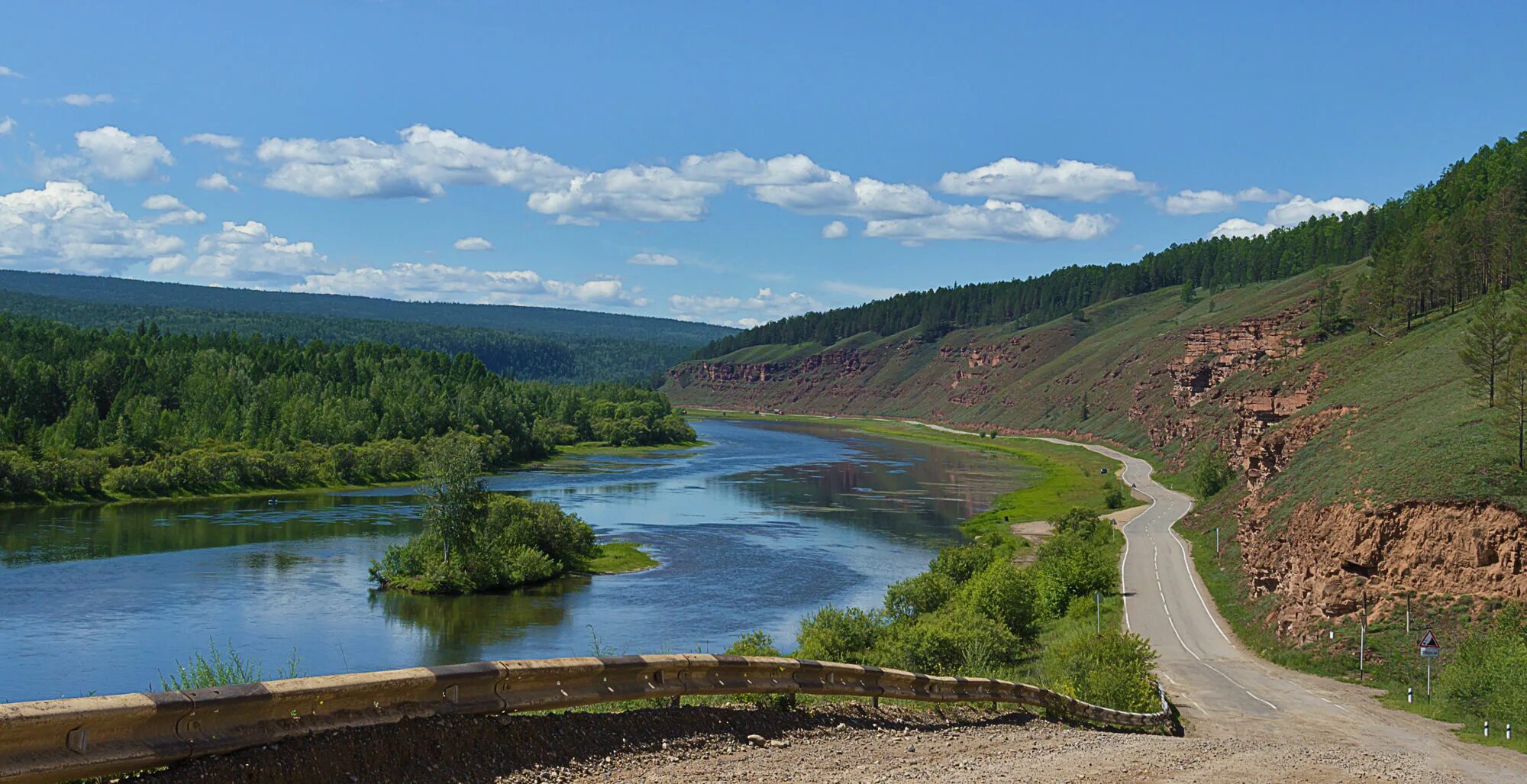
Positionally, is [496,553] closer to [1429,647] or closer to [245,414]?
[1429,647]

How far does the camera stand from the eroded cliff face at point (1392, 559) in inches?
1503

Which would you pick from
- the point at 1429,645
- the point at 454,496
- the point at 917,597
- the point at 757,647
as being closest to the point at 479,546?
the point at 454,496

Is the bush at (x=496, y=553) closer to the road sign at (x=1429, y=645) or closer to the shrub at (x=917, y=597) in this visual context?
the shrub at (x=917, y=597)

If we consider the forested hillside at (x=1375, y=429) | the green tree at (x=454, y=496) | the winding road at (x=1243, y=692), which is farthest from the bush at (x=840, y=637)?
the green tree at (x=454, y=496)

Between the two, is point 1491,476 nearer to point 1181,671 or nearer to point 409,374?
point 1181,671

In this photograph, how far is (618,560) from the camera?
214 ft

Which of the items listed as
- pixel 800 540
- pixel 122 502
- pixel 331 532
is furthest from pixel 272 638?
pixel 122 502

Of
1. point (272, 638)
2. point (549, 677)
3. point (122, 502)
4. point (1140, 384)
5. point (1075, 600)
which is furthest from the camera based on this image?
point (1140, 384)

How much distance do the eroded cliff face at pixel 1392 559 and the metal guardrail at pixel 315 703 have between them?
32.8 metres

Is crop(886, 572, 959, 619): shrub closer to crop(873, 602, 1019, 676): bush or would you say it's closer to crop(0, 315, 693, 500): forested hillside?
crop(873, 602, 1019, 676): bush

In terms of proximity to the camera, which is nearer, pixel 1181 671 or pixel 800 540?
pixel 1181 671

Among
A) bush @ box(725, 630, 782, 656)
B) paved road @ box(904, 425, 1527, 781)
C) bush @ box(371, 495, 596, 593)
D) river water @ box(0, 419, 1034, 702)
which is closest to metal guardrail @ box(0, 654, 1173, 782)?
paved road @ box(904, 425, 1527, 781)

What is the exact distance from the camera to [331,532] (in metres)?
74.4

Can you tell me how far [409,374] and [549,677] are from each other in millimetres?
157487
